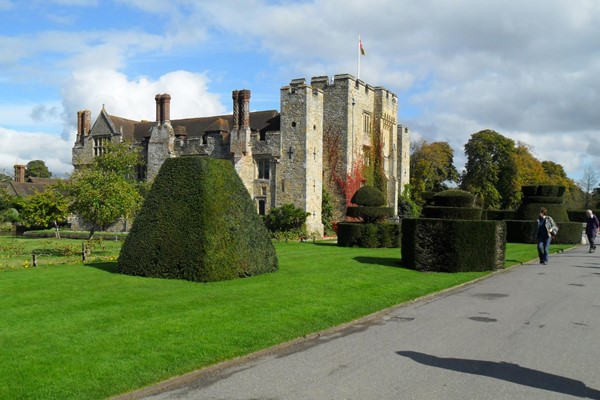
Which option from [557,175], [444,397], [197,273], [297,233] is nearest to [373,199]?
[297,233]

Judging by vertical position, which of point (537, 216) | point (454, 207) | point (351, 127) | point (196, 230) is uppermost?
point (351, 127)

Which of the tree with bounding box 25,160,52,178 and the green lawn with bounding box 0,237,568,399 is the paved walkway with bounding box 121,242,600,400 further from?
the tree with bounding box 25,160,52,178

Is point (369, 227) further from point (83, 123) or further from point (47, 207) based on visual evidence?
point (83, 123)

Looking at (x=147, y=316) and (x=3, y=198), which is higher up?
(x=3, y=198)

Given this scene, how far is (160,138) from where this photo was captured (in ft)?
134

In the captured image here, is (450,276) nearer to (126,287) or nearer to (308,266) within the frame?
(308,266)

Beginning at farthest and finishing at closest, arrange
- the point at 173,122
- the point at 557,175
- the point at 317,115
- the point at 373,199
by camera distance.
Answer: the point at 557,175 < the point at 173,122 < the point at 317,115 < the point at 373,199

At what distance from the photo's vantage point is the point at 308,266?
1697 centimetres

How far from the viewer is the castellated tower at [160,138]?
133 ft

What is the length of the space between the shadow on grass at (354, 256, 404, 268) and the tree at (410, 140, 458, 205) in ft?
128

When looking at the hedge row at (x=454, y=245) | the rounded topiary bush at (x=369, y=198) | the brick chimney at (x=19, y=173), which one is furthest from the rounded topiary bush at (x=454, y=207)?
the brick chimney at (x=19, y=173)

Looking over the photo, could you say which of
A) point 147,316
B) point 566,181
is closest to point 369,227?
point 147,316

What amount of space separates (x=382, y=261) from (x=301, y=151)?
17965mm

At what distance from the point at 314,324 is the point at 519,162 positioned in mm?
57669
